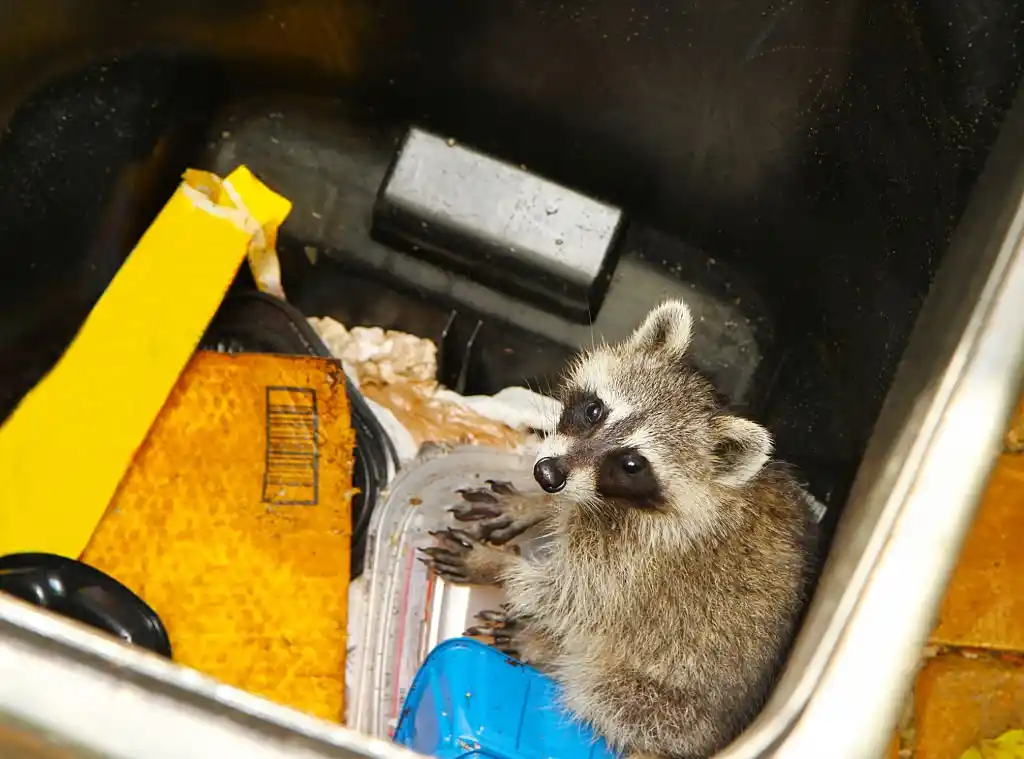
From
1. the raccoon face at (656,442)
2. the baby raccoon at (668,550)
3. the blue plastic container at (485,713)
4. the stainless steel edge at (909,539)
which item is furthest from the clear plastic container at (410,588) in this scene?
the stainless steel edge at (909,539)

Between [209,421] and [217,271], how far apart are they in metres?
0.25

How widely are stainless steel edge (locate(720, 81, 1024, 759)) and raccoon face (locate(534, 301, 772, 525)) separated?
0.83ft

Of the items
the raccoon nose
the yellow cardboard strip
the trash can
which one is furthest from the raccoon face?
the yellow cardboard strip

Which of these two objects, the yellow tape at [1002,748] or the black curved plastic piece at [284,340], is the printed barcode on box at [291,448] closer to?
the black curved plastic piece at [284,340]

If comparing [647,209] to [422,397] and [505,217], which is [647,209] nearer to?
[505,217]

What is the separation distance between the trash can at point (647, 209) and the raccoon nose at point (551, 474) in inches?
13.4

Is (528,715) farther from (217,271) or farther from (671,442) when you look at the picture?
(217,271)

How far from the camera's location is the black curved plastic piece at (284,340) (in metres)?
1.58

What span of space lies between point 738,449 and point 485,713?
54 centimetres

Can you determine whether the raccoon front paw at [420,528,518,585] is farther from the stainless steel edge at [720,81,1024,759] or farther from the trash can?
the stainless steel edge at [720,81,1024,759]

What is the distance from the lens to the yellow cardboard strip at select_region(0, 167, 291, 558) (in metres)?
1.39

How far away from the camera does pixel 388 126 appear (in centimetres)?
168

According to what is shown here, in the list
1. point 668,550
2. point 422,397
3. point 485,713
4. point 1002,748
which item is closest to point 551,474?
point 668,550

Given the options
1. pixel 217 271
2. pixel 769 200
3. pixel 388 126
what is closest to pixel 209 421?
pixel 217 271
